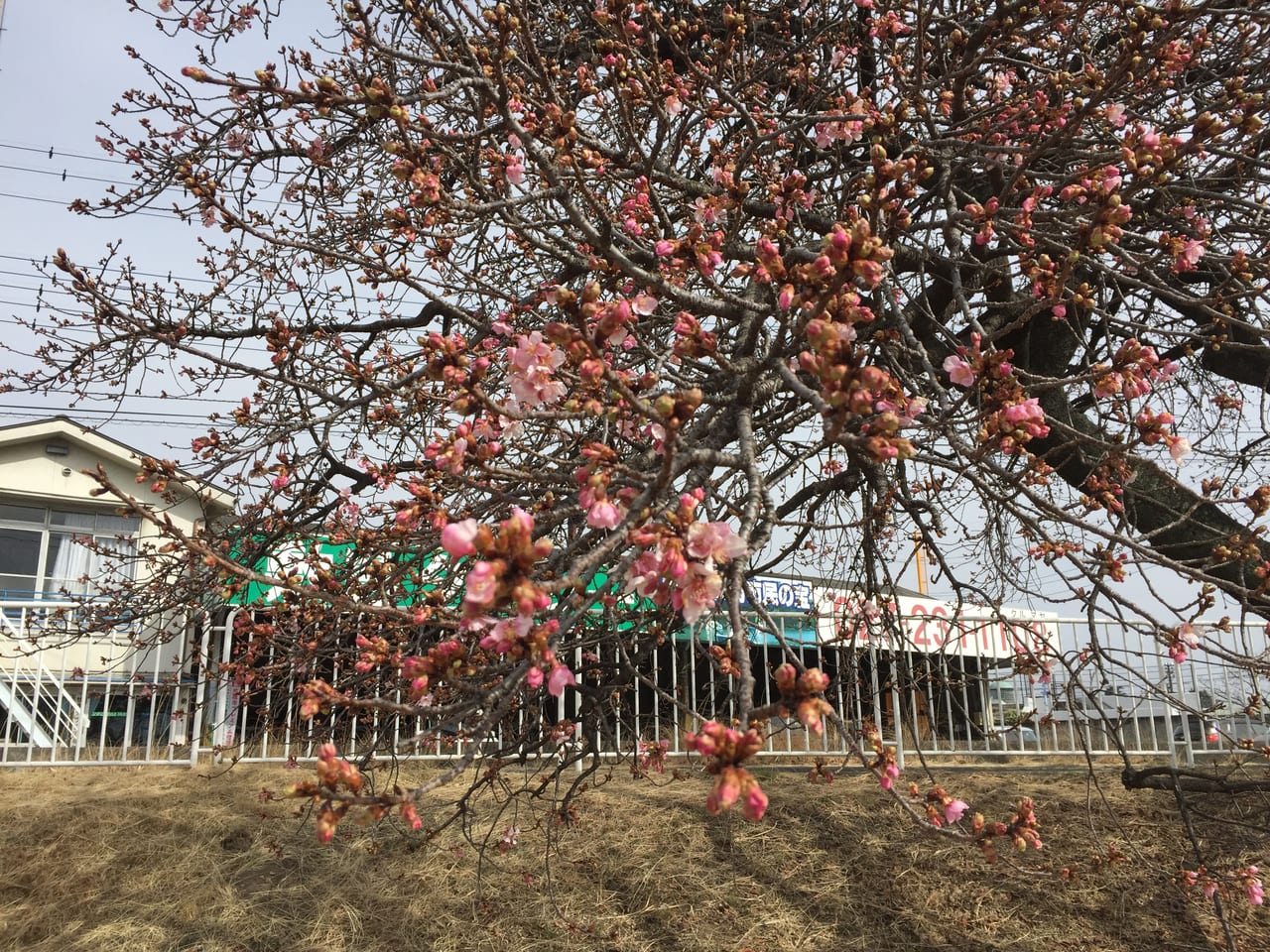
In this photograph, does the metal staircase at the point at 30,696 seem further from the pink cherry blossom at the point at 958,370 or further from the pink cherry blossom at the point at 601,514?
the pink cherry blossom at the point at 958,370

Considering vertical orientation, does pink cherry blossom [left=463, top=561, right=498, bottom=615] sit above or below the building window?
below

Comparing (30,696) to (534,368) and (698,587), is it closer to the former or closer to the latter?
(534,368)

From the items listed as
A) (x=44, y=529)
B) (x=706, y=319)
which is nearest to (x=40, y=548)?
(x=44, y=529)

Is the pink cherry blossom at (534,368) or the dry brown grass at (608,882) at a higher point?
the pink cherry blossom at (534,368)

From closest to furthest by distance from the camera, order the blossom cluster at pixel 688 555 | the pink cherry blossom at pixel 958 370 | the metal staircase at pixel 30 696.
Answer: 1. the blossom cluster at pixel 688 555
2. the pink cherry blossom at pixel 958 370
3. the metal staircase at pixel 30 696

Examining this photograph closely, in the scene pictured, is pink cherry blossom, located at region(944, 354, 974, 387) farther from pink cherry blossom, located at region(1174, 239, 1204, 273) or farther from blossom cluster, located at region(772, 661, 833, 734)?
blossom cluster, located at region(772, 661, 833, 734)

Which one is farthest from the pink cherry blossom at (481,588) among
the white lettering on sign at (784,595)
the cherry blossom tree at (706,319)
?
the white lettering on sign at (784,595)

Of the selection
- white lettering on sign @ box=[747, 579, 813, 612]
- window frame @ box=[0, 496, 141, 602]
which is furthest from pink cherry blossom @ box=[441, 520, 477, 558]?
window frame @ box=[0, 496, 141, 602]

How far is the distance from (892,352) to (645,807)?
330 cm

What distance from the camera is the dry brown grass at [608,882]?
3.60 meters

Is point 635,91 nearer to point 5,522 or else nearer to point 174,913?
point 174,913

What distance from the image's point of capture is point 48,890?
Answer: 3.84 m

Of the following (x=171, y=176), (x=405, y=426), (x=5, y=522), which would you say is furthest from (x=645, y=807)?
(x=5, y=522)

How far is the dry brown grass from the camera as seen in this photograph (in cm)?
360
